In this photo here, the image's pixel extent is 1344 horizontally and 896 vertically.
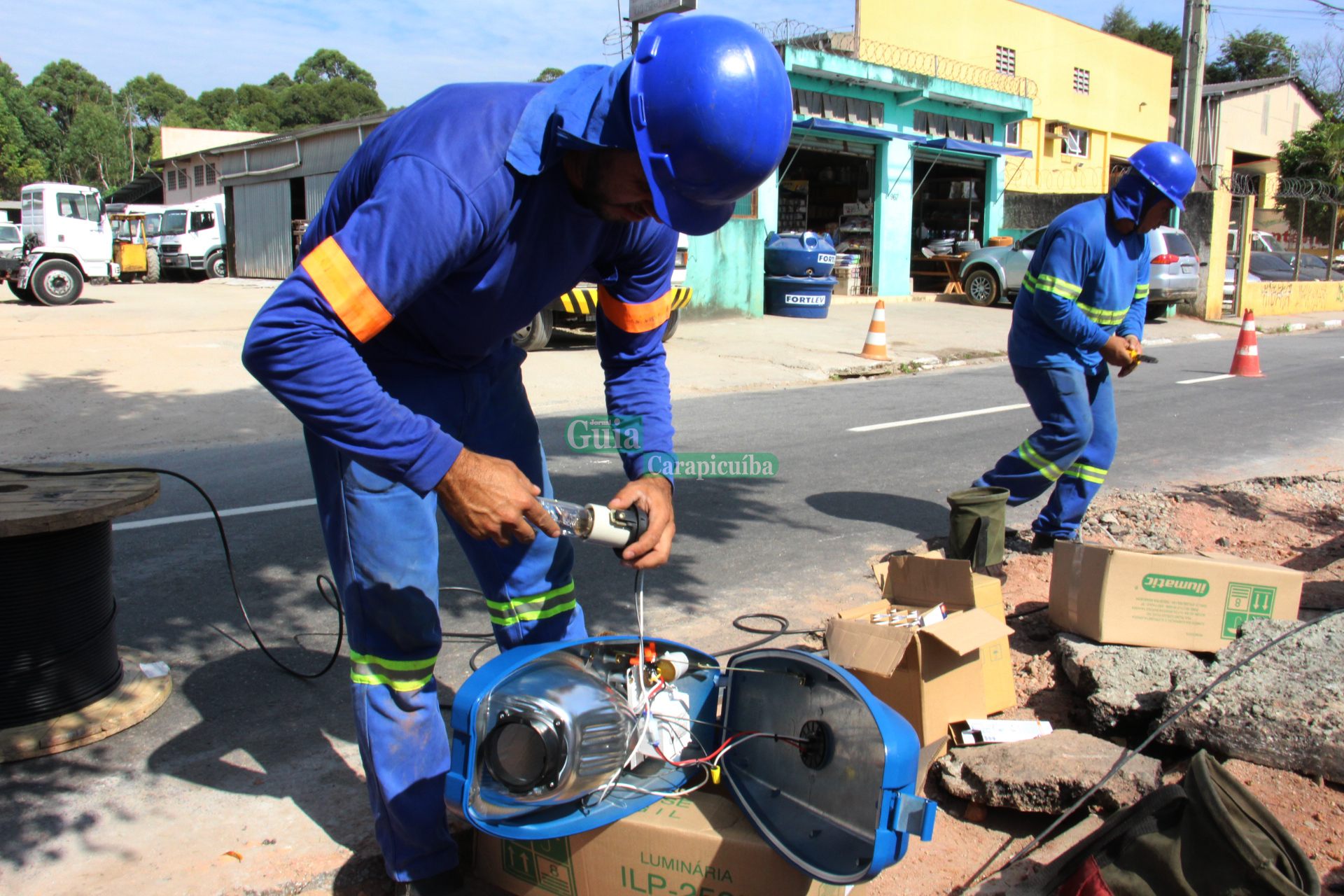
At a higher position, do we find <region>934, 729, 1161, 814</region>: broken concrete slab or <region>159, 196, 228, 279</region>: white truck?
<region>159, 196, 228, 279</region>: white truck

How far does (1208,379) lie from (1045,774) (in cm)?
1132

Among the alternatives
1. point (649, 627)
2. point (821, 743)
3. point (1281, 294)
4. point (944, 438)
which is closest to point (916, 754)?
point (821, 743)

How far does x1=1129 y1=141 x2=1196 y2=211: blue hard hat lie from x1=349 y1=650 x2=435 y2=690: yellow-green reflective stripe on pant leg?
4.26 meters

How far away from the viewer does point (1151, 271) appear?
1888cm

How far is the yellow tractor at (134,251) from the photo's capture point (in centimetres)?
2647

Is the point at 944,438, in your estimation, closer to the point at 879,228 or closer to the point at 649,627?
the point at 649,627

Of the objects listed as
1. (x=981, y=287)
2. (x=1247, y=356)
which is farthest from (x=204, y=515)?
(x=981, y=287)

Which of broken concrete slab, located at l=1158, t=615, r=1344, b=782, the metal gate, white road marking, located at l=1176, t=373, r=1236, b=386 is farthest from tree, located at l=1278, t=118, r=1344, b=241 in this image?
broken concrete slab, located at l=1158, t=615, r=1344, b=782

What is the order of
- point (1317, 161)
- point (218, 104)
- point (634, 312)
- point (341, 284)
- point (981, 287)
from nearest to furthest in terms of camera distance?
point (341, 284), point (634, 312), point (981, 287), point (1317, 161), point (218, 104)

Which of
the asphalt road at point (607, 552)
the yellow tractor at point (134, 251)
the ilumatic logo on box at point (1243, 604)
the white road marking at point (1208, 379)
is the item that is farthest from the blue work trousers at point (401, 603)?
the yellow tractor at point (134, 251)

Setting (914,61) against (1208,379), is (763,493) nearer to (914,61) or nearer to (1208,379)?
(1208,379)

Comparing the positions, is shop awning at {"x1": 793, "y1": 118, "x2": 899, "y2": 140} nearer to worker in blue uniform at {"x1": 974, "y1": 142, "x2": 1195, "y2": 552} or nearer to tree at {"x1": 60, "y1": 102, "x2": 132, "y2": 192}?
worker in blue uniform at {"x1": 974, "y1": 142, "x2": 1195, "y2": 552}

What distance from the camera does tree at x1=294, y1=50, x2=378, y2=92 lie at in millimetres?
89125

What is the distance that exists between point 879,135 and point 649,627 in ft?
62.2
